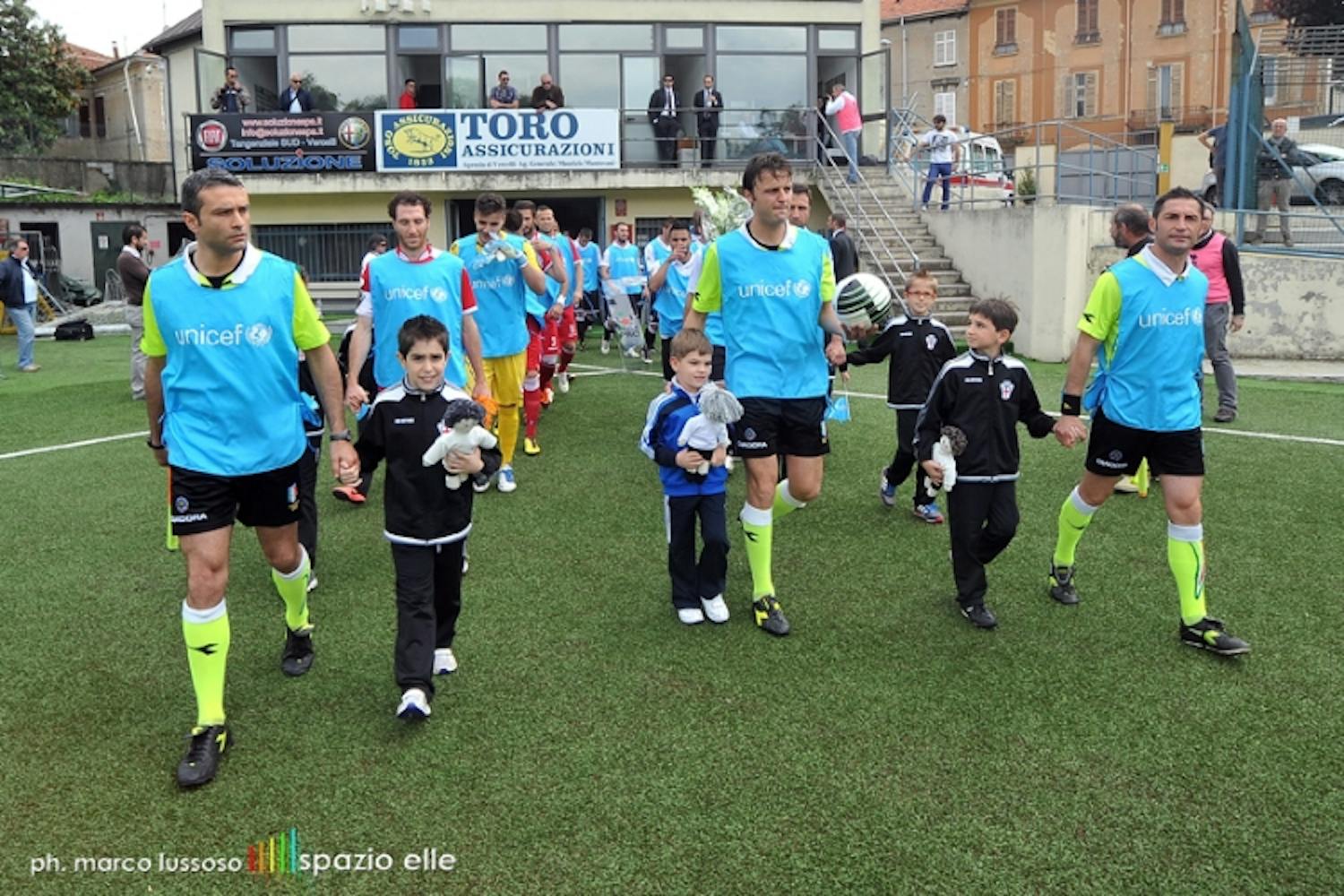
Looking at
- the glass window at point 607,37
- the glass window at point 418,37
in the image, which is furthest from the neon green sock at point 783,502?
the glass window at point 418,37

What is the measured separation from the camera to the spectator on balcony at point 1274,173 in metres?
14.3

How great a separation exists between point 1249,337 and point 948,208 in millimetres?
5946

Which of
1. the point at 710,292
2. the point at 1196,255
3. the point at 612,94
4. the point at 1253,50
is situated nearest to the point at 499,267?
the point at 710,292

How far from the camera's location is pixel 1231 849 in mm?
3314

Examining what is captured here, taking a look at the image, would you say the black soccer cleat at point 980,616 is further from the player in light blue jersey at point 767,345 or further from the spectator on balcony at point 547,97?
the spectator on balcony at point 547,97

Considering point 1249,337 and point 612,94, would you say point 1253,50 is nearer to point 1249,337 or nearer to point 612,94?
point 1249,337

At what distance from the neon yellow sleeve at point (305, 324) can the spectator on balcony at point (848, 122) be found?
18593 mm

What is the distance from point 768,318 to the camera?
517 cm

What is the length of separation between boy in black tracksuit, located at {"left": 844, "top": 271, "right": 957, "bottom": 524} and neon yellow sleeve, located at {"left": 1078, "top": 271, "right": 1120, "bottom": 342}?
6.10ft

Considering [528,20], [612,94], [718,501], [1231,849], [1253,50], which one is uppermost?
[528,20]

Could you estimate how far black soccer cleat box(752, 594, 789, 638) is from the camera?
16.8 ft

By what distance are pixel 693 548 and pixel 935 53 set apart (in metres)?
56.0

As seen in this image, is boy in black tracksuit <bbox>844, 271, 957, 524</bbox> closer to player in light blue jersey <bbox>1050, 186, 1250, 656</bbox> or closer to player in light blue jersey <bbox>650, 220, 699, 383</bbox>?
player in light blue jersey <bbox>1050, 186, 1250, 656</bbox>

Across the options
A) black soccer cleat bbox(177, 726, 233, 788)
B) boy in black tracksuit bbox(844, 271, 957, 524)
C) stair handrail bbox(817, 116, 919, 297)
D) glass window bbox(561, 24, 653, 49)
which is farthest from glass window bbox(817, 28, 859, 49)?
black soccer cleat bbox(177, 726, 233, 788)
